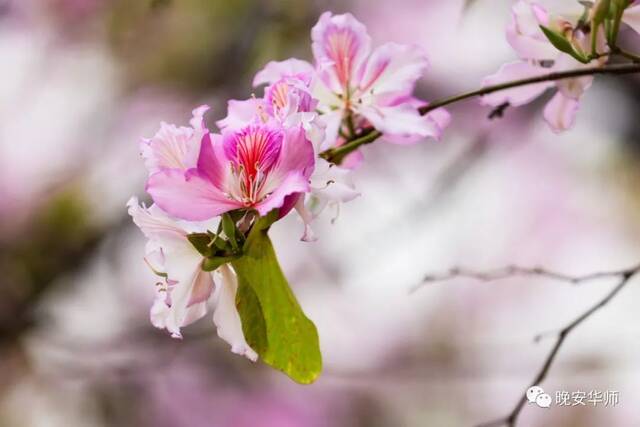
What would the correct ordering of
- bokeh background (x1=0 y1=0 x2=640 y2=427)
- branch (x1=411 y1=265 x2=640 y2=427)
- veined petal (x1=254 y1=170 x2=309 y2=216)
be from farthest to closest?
bokeh background (x1=0 y1=0 x2=640 y2=427) → branch (x1=411 y1=265 x2=640 y2=427) → veined petal (x1=254 y1=170 x2=309 y2=216)

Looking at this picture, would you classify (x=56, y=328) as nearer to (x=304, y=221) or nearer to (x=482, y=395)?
(x=482, y=395)

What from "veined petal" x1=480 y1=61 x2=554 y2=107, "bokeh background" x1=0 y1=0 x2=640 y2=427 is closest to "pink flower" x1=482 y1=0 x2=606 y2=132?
"veined petal" x1=480 y1=61 x2=554 y2=107

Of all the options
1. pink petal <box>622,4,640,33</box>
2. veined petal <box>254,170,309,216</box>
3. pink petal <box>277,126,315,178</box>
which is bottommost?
veined petal <box>254,170,309,216</box>

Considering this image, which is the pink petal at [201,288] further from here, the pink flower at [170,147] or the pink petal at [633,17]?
the pink petal at [633,17]

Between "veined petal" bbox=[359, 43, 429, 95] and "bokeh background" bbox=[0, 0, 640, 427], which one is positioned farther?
"bokeh background" bbox=[0, 0, 640, 427]

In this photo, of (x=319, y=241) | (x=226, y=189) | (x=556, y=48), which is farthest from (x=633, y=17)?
(x=319, y=241)

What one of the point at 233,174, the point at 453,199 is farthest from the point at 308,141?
the point at 453,199

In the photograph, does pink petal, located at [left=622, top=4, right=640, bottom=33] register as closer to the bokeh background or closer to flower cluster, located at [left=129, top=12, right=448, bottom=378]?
flower cluster, located at [left=129, top=12, right=448, bottom=378]
